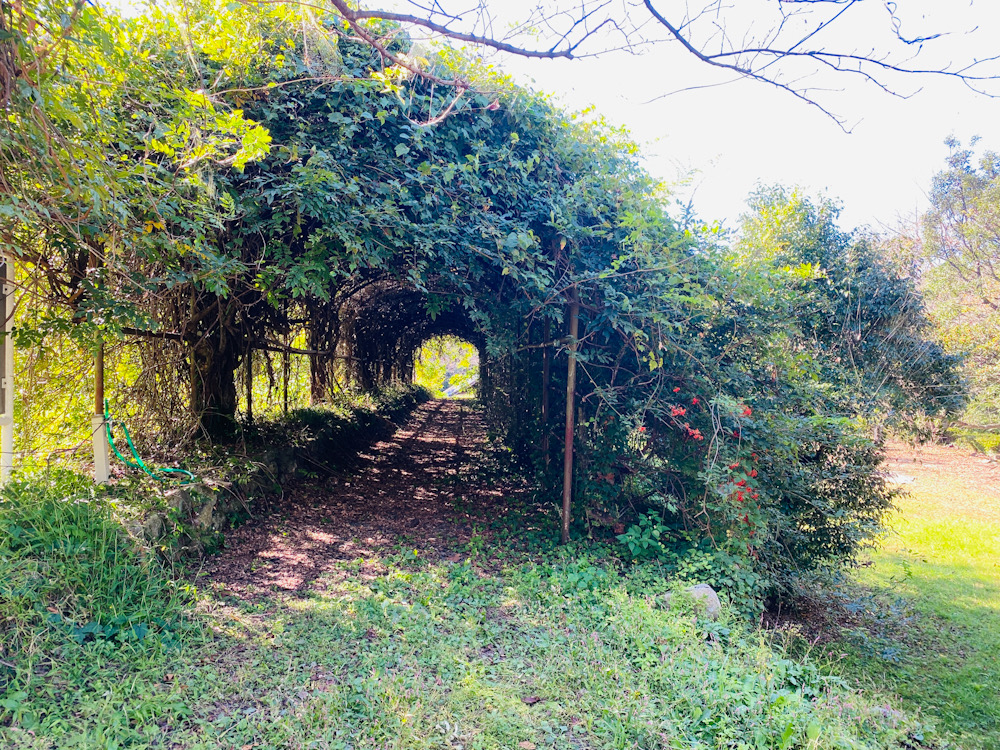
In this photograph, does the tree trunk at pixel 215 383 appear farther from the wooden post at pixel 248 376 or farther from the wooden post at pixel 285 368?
the wooden post at pixel 285 368

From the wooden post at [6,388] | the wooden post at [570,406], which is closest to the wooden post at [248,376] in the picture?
the wooden post at [6,388]

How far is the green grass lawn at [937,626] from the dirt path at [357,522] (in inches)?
144

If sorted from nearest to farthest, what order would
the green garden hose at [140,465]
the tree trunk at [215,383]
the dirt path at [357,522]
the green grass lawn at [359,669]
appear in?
the green grass lawn at [359,669] → the dirt path at [357,522] → the green garden hose at [140,465] → the tree trunk at [215,383]

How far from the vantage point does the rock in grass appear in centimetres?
380

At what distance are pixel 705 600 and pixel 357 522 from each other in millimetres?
3601

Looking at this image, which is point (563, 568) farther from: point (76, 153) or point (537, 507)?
point (76, 153)

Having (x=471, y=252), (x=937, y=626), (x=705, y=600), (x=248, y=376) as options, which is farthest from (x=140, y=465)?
(x=937, y=626)

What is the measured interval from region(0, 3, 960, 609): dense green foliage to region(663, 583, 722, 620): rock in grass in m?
0.43

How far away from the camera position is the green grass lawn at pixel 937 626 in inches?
169

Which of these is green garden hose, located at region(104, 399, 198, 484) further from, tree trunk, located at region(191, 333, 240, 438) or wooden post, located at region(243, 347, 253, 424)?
wooden post, located at region(243, 347, 253, 424)

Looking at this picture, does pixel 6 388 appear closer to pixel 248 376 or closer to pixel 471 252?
pixel 471 252

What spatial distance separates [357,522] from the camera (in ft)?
19.7

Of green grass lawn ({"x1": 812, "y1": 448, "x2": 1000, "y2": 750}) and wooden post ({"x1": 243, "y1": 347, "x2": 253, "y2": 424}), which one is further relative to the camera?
wooden post ({"x1": 243, "y1": 347, "x2": 253, "y2": 424})

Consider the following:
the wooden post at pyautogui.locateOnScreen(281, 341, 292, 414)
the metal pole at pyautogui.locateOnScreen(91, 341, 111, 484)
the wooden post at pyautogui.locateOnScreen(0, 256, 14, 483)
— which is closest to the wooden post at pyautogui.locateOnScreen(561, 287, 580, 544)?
the metal pole at pyautogui.locateOnScreen(91, 341, 111, 484)
